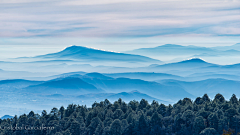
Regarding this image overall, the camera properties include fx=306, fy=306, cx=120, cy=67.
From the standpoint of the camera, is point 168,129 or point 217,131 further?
point 168,129

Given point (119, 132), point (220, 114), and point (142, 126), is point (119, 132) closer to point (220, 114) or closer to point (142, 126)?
point (142, 126)

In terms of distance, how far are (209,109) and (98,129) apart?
24454 millimetres

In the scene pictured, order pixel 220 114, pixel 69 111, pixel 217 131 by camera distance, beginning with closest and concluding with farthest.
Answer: pixel 217 131
pixel 220 114
pixel 69 111

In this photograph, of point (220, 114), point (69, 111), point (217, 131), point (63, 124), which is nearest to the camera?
point (217, 131)

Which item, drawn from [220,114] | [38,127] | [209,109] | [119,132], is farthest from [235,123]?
[38,127]

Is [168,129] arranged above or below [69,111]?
below

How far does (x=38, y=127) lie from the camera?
63031mm

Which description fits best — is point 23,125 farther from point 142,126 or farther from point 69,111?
point 142,126

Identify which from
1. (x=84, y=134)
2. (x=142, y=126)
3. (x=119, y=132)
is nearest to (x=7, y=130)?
(x=84, y=134)

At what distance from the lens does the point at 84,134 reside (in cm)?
6138

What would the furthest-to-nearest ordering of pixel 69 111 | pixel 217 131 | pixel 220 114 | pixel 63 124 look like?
pixel 69 111 → pixel 63 124 → pixel 220 114 → pixel 217 131

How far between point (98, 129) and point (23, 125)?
16783 millimetres

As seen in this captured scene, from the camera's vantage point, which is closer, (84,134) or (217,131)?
(217,131)

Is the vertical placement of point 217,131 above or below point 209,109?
below
